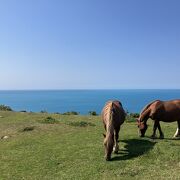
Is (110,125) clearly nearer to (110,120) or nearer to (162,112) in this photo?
(110,120)

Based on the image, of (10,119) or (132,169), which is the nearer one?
(132,169)

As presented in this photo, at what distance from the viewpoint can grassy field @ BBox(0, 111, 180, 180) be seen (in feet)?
38.3

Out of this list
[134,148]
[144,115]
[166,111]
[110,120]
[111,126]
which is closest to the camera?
[111,126]

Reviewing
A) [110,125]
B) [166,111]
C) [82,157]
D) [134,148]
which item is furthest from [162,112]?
[82,157]

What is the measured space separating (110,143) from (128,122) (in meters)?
13.6

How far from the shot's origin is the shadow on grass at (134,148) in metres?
13.5

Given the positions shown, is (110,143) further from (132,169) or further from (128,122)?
(128,122)

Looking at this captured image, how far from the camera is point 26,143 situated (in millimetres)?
17844

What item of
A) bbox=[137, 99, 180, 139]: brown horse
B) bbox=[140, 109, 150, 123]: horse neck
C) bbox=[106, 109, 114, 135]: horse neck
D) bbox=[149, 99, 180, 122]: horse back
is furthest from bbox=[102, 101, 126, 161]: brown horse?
bbox=[149, 99, 180, 122]: horse back

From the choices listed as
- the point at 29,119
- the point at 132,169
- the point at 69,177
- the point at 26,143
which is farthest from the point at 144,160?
the point at 29,119

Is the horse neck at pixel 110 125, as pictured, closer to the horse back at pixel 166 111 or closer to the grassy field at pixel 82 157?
the grassy field at pixel 82 157

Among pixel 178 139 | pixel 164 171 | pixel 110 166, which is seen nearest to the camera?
pixel 164 171

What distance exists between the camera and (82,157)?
14.0 metres

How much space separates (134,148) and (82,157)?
2.66 meters
